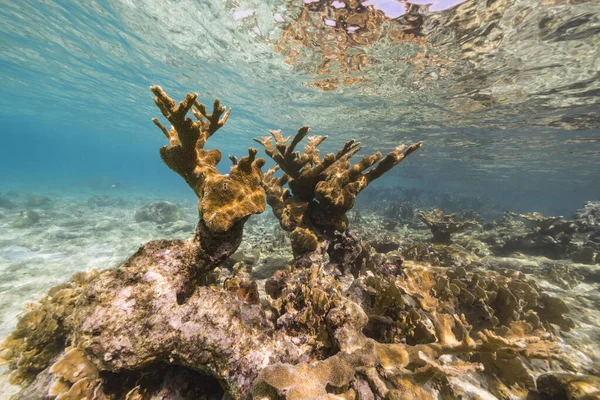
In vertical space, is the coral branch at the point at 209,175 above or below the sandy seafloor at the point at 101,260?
above

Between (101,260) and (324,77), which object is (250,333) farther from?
(324,77)

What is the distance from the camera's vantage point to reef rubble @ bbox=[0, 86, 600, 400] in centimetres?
185

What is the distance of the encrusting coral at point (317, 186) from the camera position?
14.5 feet

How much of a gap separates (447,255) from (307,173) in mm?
4810

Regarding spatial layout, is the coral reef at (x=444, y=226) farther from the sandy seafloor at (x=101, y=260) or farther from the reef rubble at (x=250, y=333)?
the reef rubble at (x=250, y=333)

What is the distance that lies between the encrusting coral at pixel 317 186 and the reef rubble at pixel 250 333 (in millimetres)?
1075

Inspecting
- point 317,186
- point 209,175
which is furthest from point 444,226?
point 209,175

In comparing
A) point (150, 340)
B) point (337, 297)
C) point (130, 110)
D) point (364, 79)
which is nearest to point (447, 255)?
point (337, 297)

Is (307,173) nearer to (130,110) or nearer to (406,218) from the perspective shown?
(406,218)

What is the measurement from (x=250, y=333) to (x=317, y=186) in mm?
2951

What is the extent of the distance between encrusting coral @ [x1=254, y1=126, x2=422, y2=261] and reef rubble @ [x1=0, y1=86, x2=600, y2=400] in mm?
1075

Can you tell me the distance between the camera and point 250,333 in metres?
2.25

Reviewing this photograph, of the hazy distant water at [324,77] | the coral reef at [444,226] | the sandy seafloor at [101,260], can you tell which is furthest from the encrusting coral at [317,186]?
the hazy distant water at [324,77]

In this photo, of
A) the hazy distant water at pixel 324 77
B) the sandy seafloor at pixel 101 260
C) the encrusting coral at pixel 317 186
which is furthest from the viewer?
the hazy distant water at pixel 324 77
